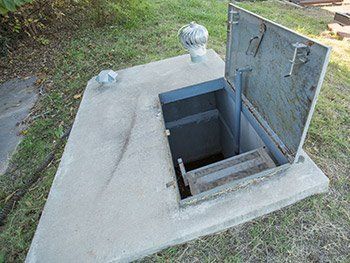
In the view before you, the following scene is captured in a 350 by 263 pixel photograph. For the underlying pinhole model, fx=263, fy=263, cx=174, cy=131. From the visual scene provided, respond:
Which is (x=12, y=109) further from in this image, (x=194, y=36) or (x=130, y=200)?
(x=130, y=200)

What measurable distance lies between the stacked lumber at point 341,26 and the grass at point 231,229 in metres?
0.20

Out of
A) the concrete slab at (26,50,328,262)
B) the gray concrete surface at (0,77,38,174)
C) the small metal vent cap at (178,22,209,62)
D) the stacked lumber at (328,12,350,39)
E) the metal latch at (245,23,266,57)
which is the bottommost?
the stacked lumber at (328,12,350,39)

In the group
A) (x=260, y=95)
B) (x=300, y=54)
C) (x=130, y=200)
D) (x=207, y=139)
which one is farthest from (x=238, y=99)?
(x=207, y=139)

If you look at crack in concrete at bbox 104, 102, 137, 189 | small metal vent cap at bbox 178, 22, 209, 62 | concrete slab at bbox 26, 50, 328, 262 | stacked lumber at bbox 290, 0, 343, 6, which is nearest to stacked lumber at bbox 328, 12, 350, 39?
stacked lumber at bbox 290, 0, 343, 6

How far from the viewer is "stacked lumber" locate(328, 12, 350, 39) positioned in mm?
4496

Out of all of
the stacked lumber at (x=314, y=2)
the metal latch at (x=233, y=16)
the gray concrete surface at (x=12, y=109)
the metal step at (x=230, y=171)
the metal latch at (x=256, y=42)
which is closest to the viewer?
the metal latch at (x=256, y=42)

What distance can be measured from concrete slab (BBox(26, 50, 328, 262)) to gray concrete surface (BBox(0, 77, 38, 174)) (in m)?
1.07

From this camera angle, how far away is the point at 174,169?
6.35 feet

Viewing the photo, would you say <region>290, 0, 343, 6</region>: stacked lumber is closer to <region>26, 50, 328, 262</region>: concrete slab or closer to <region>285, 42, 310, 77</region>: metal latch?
<region>26, 50, 328, 262</region>: concrete slab

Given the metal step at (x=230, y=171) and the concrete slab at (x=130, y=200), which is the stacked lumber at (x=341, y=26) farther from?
the concrete slab at (x=130, y=200)

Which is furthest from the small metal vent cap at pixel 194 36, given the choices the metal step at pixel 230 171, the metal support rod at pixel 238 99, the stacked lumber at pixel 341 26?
the stacked lumber at pixel 341 26

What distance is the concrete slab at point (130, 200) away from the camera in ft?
4.70

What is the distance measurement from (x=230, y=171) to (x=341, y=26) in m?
4.66

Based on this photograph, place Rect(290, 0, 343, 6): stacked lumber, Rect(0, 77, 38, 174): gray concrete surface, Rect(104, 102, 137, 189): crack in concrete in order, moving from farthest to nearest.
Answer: Rect(290, 0, 343, 6): stacked lumber < Rect(0, 77, 38, 174): gray concrete surface < Rect(104, 102, 137, 189): crack in concrete
